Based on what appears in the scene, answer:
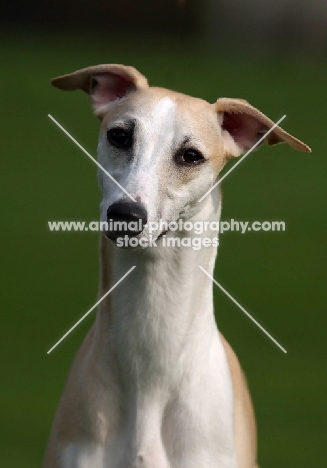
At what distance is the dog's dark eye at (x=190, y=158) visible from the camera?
3070 millimetres

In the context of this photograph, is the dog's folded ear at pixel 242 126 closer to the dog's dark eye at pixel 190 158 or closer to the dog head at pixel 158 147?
the dog head at pixel 158 147

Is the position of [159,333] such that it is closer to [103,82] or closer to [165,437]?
[165,437]

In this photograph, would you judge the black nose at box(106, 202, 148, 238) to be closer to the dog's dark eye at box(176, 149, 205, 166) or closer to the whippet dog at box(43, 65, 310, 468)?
the whippet dog at box(43, 65, 310, 468)

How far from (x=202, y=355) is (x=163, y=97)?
799 millimetres

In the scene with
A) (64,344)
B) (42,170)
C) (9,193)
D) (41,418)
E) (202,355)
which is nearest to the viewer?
(202,355)

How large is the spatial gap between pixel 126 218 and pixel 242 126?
0.75 metres

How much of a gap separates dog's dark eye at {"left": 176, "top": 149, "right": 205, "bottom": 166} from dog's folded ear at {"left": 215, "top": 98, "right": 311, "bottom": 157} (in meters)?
0.27

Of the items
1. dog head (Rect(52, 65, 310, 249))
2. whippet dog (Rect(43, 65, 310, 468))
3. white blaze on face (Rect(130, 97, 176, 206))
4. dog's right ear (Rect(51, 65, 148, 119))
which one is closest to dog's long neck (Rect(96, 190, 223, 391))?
whippet dog (Rect(43, 65, 310, 468))

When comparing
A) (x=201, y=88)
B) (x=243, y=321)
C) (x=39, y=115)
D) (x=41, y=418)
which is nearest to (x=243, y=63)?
(x=201, y=88)

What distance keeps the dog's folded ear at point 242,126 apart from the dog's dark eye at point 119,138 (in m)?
0.38

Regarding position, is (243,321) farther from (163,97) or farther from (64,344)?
(163,97)

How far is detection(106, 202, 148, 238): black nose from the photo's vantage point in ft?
9.25

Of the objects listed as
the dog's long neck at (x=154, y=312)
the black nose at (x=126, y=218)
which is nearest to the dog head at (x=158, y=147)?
the black nose at (x=126, y=218)

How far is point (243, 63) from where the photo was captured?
69.0 ft
